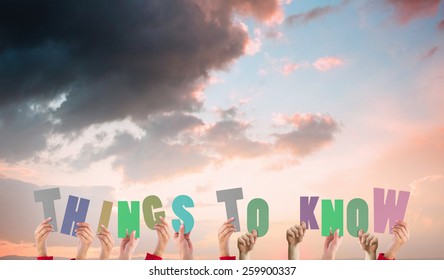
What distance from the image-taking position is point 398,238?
28.5ft

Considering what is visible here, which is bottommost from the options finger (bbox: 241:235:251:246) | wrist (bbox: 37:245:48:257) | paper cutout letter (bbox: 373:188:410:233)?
wrist (bbox: 37:245:48:257)

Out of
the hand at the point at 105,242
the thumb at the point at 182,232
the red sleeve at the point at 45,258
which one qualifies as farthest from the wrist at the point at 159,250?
the red sleeve at the point at 45,258

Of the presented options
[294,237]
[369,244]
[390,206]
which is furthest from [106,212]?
[390,206]

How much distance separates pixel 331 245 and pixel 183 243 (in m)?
2.16

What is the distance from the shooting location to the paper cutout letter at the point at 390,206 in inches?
359

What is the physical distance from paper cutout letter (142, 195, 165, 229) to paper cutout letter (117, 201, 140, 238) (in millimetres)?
126

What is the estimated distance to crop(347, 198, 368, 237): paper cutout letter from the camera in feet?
29.3

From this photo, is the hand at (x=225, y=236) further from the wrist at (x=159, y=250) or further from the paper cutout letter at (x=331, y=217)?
the paper cutout letter at (x=331, y=217)

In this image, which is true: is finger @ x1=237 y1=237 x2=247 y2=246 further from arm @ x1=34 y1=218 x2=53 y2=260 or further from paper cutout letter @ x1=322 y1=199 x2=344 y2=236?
arm @ x1=34 y1=218 x2=53 y2=260

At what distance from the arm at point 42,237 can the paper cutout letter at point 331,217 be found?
4.07 metres

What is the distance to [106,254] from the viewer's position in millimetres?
8625

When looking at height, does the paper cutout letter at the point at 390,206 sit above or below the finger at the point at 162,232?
above

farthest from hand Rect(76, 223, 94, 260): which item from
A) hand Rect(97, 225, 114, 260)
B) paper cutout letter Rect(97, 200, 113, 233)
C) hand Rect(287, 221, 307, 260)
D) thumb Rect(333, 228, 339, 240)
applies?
thumb Rect(333, 228, 339, 240)
